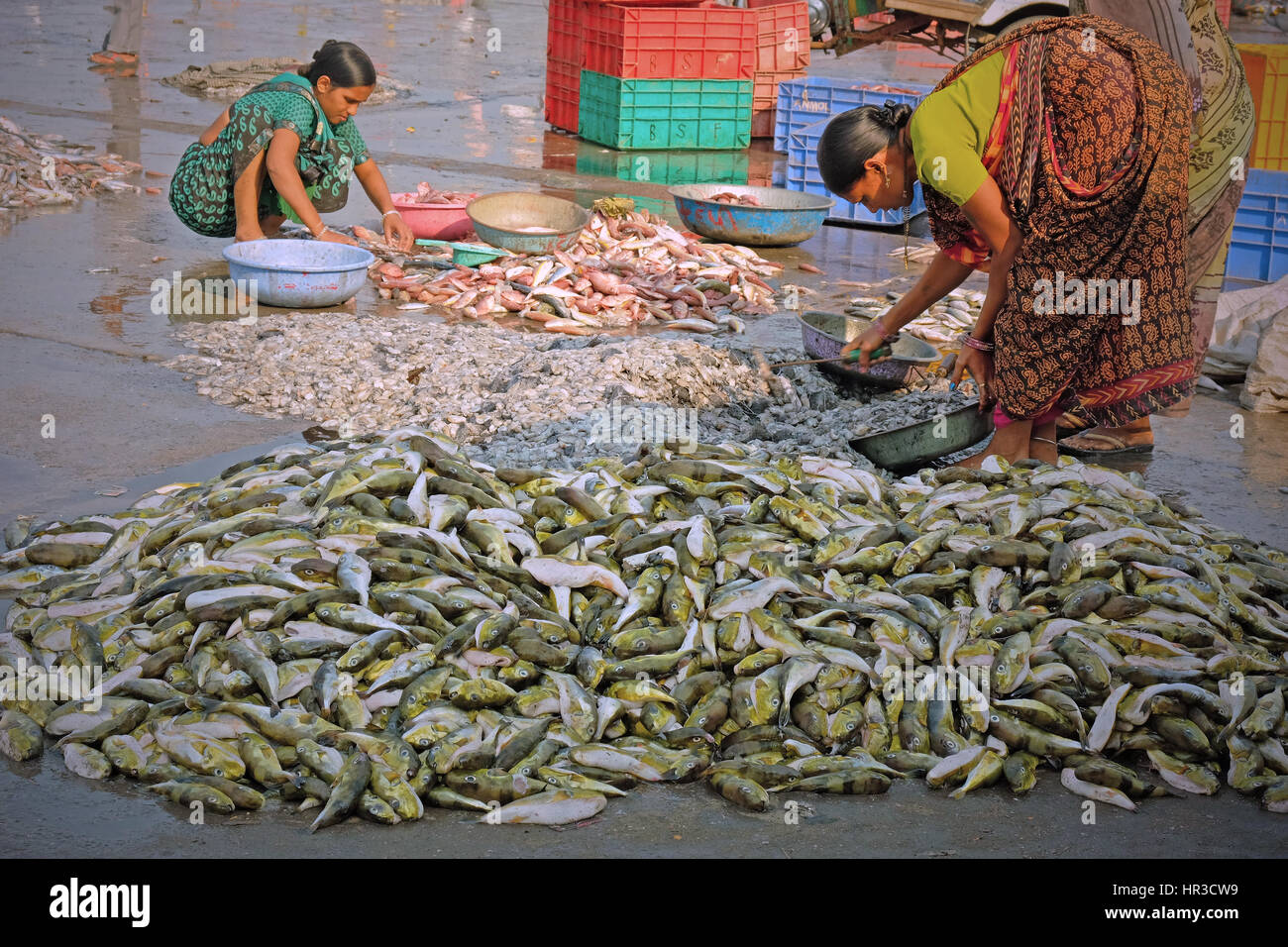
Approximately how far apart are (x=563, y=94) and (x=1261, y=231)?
20.8ft

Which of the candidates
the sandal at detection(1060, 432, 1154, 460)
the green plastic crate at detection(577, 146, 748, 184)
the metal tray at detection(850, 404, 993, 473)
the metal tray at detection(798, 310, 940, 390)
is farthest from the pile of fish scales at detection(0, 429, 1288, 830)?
the green plastic crate at detection(577, 146, 748, 184)

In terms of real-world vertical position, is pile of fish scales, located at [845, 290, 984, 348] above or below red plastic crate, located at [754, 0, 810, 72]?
below

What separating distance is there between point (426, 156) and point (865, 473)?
23.0 feet

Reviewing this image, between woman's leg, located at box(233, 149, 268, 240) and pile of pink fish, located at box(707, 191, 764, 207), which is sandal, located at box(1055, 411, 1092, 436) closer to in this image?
pile of pink fish, located at box(707, 191, 764, 207)

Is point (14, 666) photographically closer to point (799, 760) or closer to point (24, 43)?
point (799, 760)

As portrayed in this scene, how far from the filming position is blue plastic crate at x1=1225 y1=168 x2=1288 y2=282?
723 cm

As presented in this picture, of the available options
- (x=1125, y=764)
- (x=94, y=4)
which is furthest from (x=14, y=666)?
(x=94, y=4)

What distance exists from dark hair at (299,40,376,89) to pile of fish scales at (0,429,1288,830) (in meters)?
3.42

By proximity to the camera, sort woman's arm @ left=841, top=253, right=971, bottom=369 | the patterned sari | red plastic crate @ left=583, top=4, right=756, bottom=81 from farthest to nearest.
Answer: red plastic crate @ left=583, top=4, right=756, bottom=81 → woman's arm @ left=841, top=253, right=971, bottom=369 → the patterned sari

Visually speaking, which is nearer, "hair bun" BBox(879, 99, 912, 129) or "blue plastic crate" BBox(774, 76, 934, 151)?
"hair bun" BBox(879, 99, 912, 129)

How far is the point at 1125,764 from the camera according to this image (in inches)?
115

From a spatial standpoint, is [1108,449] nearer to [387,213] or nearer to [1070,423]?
[1070,423]

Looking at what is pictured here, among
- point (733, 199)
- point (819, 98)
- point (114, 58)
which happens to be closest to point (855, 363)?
point (733, 199)

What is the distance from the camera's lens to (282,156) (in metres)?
6.36
